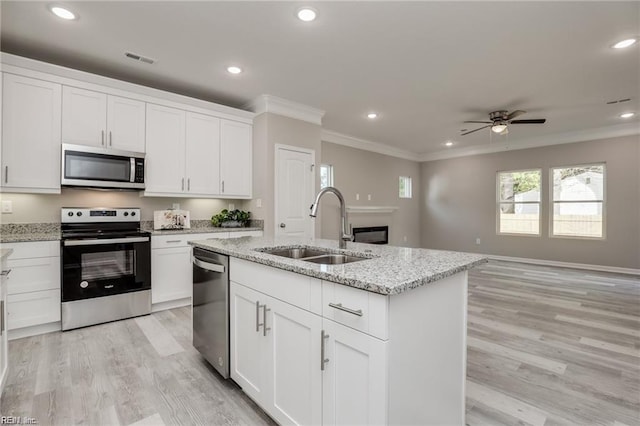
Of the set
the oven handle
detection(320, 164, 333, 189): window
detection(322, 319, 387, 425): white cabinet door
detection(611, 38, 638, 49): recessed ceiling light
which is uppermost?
detection(611, 38, 638, 49): recessed ceiling light

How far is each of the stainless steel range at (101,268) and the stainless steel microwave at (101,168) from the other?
0.36m

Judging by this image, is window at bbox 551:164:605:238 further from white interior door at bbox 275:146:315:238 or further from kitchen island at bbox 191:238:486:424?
kitchen island at bbox 191:238:486:424

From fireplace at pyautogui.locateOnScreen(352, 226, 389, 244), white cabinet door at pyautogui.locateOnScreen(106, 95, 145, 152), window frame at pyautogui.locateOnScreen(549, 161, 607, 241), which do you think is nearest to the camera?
white cabinet door at pyautogui.locateOnScreen(106, 95, 145, 152)

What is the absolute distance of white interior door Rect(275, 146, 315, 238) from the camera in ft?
14.0

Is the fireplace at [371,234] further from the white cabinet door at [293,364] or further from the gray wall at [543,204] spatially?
the white cabinet door at [293,364]

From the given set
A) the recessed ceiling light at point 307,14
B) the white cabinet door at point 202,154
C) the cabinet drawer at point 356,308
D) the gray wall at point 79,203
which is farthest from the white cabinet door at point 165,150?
the cabinet drawer at point 356,308

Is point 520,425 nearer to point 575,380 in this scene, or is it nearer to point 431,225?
point 575,380

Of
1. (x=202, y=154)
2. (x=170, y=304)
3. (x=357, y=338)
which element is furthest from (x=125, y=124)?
(x=357, y=338)

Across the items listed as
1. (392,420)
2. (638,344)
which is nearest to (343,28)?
(392,420)

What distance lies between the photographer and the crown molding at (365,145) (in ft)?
19.4

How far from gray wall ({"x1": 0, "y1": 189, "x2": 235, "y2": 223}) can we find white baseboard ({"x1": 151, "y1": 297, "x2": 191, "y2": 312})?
1.08m

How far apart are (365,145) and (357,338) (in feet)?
19.3

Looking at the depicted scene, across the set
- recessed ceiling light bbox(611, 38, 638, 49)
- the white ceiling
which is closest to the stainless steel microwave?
the white ceiling

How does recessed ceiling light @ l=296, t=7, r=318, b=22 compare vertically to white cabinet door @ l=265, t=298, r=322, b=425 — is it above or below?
above
